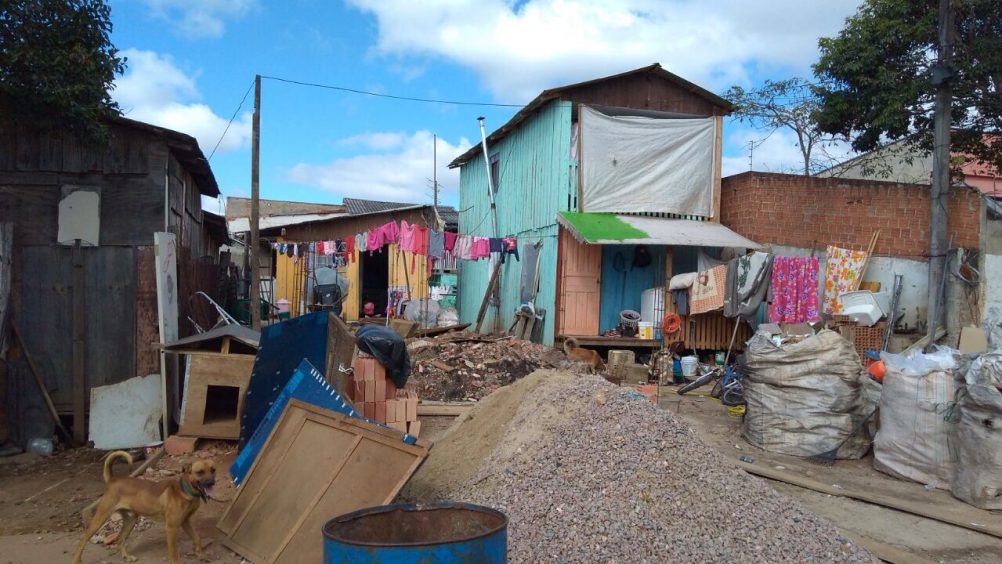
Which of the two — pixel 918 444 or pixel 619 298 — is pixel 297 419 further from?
pixel 619 298

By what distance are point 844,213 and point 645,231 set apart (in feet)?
13.4

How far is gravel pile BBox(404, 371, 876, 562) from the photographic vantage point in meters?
4.42

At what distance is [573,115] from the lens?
552 inches

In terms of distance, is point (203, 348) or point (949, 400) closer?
point (949, 400)

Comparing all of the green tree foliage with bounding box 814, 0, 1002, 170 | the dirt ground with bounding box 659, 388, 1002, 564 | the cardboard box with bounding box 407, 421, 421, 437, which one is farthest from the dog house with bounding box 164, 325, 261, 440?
the green tree foliage with bounding box 814, 0, 1002, 170

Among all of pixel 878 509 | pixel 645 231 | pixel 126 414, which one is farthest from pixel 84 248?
pixel 645 231

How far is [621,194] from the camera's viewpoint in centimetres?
1416

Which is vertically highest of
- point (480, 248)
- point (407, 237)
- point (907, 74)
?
point (907, 74)

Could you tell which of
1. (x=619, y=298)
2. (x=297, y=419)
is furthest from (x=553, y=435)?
(x=619, y=298)

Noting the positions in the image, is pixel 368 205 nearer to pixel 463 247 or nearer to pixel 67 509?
pixel 463 247

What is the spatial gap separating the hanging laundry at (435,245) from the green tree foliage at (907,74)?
8.96 meters

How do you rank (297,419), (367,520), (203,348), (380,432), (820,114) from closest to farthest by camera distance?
(367,520)
(380,432)
(297,419)
(203,348)
(820,114)

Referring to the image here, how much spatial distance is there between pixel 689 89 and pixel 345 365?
10.2m

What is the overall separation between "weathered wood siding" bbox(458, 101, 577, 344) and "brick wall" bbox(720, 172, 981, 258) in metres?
3.61
